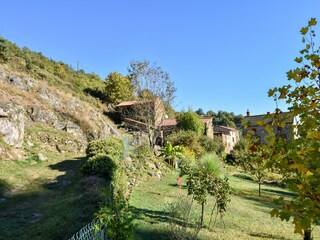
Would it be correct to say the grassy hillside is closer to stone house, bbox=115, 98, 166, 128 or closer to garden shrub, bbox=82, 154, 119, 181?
stone house, bbox=115, 98, 166, 128

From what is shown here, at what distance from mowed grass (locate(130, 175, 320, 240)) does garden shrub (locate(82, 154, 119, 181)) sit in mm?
1517

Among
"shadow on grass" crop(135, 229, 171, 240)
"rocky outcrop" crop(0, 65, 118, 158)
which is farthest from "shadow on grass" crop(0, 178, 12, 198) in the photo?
"shadow on grass" crop(135, 229, 171, 240)

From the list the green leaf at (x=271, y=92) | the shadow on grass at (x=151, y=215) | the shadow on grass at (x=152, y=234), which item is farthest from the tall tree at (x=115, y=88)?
the green leaf at (x=271, y=92)

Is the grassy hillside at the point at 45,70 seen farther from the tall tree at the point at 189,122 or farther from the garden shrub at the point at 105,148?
the garden shrub at the point at 105,148

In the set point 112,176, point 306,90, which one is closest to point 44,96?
point 112,176

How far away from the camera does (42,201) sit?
→ 33.3 ft

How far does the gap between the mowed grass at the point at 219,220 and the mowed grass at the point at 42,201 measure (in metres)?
1.82

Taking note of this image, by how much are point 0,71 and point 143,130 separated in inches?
706

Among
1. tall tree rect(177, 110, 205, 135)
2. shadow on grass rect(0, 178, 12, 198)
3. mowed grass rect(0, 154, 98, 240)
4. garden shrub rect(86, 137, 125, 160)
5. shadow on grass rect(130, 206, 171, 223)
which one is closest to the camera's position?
mowed grass rect(0, 154, 98, 240)

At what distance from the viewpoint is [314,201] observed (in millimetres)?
2141

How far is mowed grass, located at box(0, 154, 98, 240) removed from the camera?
6855 mm

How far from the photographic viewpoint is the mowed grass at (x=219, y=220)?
874 centimetres

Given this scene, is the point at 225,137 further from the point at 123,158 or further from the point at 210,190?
the point at 210,190

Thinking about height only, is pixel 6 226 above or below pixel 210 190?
below
